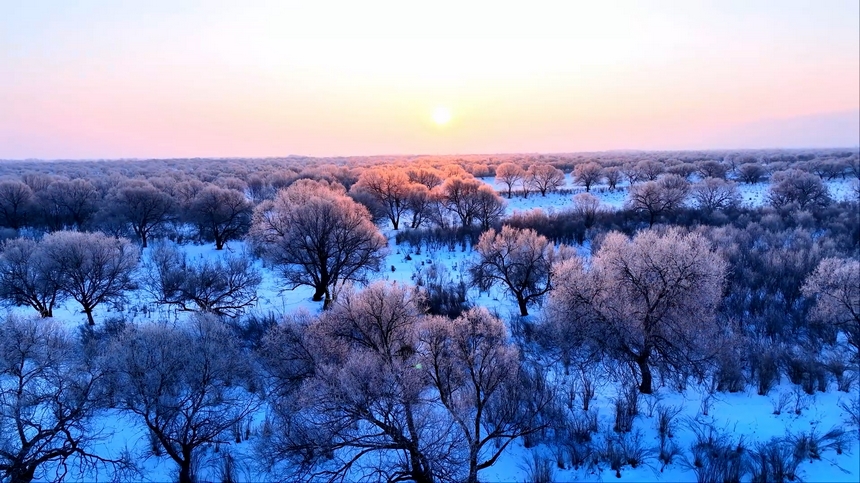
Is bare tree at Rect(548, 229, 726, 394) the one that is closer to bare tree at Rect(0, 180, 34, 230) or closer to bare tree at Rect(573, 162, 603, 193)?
bare tree at Rect(0, 180, 34, 230)

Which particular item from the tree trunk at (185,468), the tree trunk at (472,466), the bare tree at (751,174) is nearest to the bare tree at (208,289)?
the tree trunk at (185,468)

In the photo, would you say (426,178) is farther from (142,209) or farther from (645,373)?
(645,373)

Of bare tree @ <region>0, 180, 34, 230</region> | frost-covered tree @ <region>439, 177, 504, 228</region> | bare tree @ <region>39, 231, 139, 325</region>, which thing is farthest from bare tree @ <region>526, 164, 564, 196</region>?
bare tree @ <region>0, 180, 34, 230</region>

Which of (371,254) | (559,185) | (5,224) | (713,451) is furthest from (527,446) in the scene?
(559,185)

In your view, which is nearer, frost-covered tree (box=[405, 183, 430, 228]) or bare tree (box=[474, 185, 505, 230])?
bare tree (box=[474, 185, 505, 230])

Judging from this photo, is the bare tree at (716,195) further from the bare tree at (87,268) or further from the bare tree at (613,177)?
the bare tree at (87,268)
